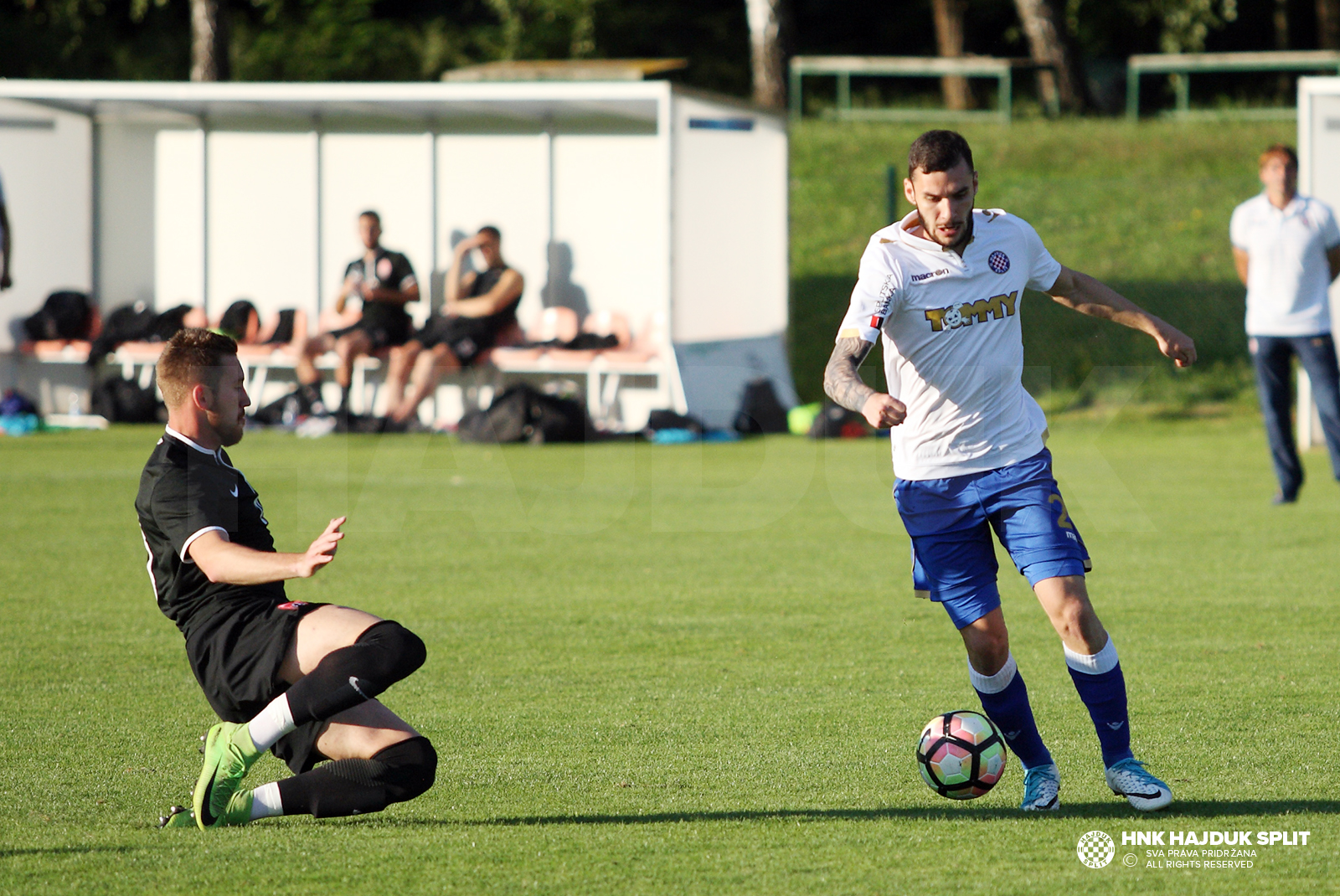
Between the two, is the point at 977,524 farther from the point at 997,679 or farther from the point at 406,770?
the point at 406,770

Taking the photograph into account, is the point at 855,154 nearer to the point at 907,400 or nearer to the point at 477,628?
the point at 477,628

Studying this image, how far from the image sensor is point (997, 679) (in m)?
4.68

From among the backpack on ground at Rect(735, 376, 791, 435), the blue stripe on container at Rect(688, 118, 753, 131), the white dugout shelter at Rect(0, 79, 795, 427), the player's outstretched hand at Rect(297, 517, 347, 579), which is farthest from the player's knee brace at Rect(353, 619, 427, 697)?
the blue stripe on container at Rect(688, 118, 753, 131)

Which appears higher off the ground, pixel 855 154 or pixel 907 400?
pixel 855 154

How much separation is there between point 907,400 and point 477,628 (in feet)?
10.2

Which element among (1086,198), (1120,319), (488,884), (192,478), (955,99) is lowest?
(488,884)

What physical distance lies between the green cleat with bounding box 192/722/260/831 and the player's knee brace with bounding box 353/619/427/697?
39cm

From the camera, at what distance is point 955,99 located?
28094mm

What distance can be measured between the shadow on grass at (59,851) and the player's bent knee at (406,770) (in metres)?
0.68

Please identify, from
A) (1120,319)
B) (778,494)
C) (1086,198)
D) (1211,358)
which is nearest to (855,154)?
(1086,198)

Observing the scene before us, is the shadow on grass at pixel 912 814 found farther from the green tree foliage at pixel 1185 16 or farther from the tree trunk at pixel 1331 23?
the tree trunk at pixel 1331 23
